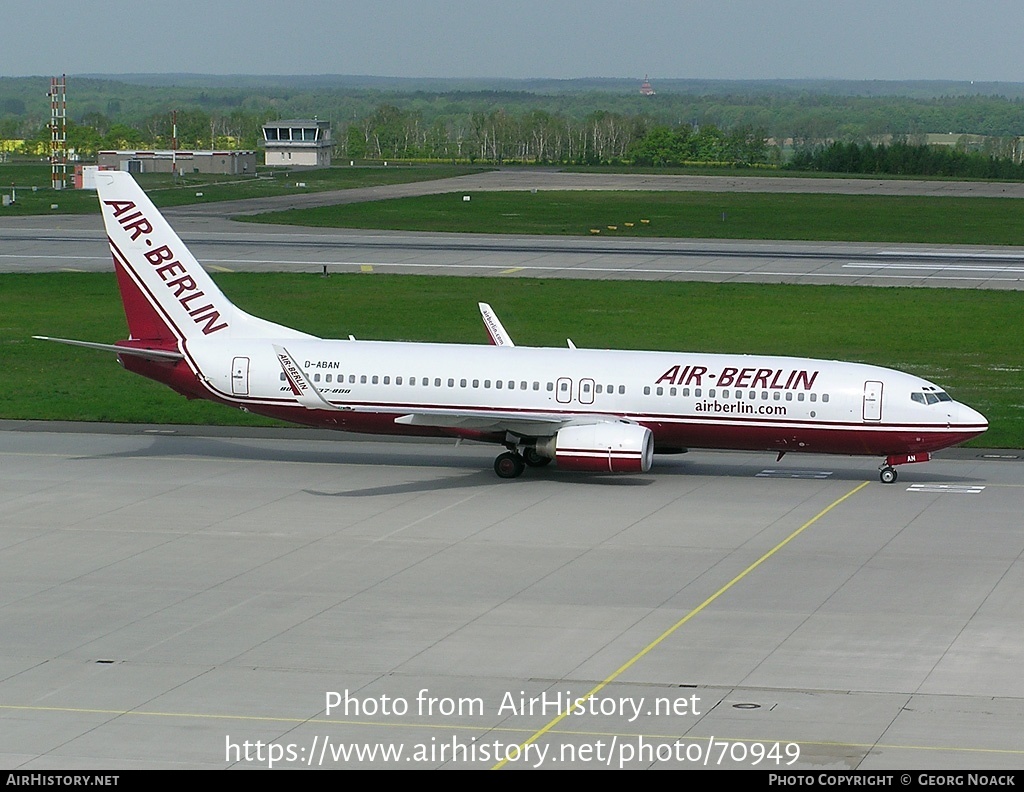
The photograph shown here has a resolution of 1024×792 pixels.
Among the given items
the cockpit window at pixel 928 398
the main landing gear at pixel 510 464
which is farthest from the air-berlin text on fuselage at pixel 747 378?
the main landing gear at pixel 510 464

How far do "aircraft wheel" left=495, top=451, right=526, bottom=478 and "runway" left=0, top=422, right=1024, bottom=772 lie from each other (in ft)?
1.92

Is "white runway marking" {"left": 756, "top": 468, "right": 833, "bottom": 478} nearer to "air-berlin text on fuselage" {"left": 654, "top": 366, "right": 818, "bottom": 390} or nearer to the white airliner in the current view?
the white airliner

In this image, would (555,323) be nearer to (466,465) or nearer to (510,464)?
(466,465)

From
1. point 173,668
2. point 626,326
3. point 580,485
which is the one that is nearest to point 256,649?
point 173,668

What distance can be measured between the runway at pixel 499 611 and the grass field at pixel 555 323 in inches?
323

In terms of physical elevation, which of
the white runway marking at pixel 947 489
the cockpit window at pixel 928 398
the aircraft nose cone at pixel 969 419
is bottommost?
the white runway marking at pixel 947 489

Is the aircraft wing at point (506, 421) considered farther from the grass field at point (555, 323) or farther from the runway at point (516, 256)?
the runway at point (516, 256)

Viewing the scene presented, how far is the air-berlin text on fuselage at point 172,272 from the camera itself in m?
48.5

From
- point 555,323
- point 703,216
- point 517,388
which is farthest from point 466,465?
point 703,216

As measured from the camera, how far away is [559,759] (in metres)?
23.6

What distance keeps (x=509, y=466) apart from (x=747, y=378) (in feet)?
24.5

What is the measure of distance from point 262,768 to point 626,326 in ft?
177

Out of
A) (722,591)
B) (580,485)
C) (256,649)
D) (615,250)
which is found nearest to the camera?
(256,649)

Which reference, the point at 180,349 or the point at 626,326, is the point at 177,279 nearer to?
the point at 180,349
